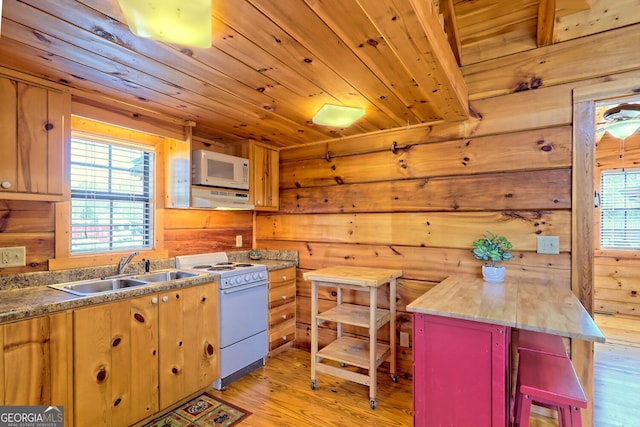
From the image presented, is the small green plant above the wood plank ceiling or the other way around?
the other way around

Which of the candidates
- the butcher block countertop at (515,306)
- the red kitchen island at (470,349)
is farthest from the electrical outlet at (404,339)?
the red kitchen island at (470,349)

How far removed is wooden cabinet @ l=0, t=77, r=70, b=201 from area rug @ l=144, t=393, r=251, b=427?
1.59 metres

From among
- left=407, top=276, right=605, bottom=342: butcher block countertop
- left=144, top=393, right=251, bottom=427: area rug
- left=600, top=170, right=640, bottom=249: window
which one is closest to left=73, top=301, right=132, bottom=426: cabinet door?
left=144, top=393, right=251, bottom=427: area rug

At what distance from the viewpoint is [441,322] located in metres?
1.59

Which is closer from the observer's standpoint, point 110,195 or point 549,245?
point 549,245

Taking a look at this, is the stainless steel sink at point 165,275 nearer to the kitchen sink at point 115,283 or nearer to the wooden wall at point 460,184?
the kitchen sink at point 115,283

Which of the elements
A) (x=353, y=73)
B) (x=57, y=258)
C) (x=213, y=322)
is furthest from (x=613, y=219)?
(x=57, y=258)

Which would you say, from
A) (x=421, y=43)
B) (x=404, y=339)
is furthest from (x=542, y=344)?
(x=421, y=43)

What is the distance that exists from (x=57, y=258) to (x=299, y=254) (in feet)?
6.53

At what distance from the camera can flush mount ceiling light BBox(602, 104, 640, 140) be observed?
2.61 meters

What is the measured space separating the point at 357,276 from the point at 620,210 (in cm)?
452

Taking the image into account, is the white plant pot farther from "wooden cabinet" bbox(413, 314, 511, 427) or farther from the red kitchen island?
"wooden cabinet" bbox(413, 314, 511, 427)

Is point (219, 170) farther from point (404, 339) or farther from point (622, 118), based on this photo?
point (622, 118)

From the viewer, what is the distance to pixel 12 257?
6.27 feet
